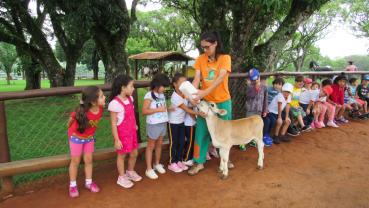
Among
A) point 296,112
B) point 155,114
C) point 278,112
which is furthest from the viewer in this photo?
point 296,112

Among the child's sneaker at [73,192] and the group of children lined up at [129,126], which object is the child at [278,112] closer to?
the group of children lined up at [129,126]

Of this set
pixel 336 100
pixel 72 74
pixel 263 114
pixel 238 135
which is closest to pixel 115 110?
pixel 238 135

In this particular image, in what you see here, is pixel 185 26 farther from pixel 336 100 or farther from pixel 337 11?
pixel 336 100

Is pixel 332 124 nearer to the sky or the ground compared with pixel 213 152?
nearer to the sky

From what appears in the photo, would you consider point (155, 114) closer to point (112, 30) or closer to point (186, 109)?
point (186, 109)

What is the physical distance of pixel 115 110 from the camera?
3.41 metres

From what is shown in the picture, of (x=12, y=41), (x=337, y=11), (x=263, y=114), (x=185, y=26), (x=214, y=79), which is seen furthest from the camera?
(x=185, y=26)

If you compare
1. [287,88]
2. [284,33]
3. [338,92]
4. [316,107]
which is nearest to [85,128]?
[287,88]

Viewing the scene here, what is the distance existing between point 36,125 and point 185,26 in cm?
2532

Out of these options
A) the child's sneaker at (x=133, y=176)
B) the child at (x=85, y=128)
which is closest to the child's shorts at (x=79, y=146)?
the child at (x=85, y=128)

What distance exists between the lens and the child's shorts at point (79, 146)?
3.33 metres

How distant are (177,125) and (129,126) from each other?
0.71 m

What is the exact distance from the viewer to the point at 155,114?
3.81m

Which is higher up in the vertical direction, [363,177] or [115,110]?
[115,110]
